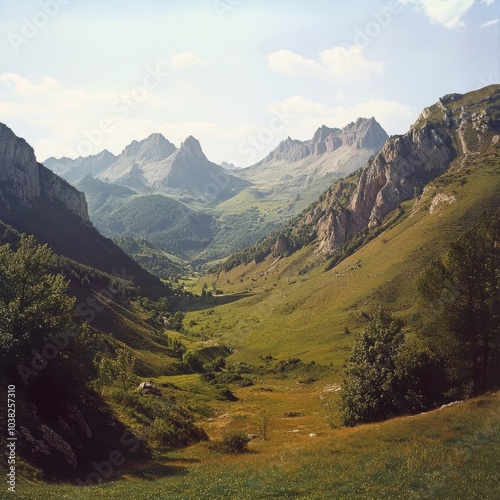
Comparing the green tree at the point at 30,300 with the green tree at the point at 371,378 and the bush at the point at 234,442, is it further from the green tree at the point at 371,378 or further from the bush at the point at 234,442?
the green tree at the point at 371,378

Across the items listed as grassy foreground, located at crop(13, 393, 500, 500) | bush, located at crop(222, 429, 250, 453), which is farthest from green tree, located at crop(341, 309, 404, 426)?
bush, located at crop(222, 429, 250, 453)

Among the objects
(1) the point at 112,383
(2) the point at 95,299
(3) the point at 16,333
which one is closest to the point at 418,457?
(3) the point at 16,333

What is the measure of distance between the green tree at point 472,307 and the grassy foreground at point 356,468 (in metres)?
8.52

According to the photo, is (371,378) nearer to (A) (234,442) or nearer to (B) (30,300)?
(A) (234,442)

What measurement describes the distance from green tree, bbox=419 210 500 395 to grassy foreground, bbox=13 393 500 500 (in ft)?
28.0

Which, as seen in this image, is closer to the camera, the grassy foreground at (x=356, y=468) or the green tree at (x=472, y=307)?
the grassy foreground at (x=356, y=468)

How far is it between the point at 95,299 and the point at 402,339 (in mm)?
163302

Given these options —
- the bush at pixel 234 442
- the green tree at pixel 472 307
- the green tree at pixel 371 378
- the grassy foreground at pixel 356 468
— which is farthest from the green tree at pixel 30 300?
the green tree at pixel 472 307

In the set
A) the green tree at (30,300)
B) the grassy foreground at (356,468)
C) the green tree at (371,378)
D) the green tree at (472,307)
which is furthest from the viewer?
the green tree at (371,378)

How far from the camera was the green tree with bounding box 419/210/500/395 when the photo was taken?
2089 inches

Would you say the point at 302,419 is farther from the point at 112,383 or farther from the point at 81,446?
the point at 81,446

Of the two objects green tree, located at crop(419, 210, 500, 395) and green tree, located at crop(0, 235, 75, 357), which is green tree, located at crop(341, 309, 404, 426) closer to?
green tree, located at crop(419, 210, 500, 395)

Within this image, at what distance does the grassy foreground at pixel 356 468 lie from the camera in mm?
28094

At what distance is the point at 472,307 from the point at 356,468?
31.0 m
